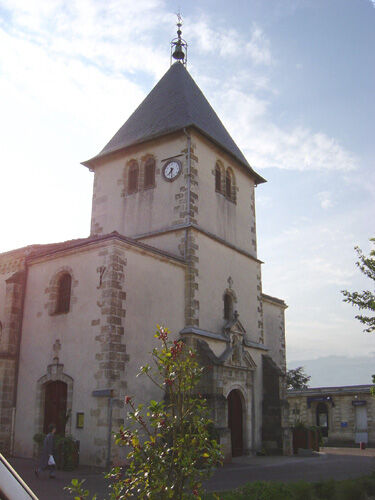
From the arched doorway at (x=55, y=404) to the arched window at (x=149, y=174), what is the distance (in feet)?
28.2

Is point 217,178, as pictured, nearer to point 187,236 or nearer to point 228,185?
point 228,185

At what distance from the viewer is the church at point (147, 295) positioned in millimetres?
14906

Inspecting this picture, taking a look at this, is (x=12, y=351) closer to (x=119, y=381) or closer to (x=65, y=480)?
(x=119, y=381)

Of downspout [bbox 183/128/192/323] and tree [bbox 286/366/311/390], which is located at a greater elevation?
downspout [bbox 183/128/192/323]

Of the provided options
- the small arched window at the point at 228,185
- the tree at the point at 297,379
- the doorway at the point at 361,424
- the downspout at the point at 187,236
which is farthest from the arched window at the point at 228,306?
the tree at the point at 297,379

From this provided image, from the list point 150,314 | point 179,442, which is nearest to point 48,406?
point 150,314

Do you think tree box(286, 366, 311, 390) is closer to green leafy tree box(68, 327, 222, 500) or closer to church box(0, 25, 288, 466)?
church box(0, 25, 288, 466)

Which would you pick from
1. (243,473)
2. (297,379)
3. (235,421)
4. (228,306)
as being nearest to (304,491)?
(243,473)

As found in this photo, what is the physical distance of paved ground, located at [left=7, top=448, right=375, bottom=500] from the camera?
34.9 ft

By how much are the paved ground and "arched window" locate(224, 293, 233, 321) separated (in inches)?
Result: 203

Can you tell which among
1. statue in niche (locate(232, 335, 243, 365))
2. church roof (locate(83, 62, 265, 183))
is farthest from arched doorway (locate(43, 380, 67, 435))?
church roof (locate(83, 62, 265, 183))

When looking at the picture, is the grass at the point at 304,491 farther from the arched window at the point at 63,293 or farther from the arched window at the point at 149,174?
the arched window at the point at 149,174

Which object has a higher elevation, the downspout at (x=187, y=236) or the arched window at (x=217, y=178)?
the arched window at (x=217, y=178)

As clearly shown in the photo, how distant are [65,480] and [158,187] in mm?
11539
